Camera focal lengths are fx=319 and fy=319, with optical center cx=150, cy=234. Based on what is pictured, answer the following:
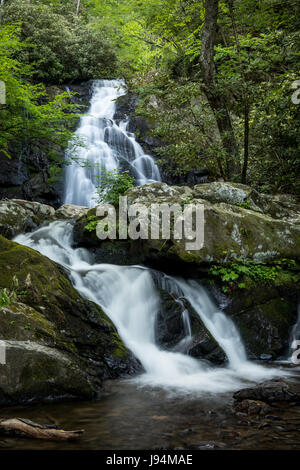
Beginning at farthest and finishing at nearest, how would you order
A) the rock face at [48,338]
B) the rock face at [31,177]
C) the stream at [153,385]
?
the rock face at [31,177] → the rock face at [48,338] → the stream at [153,385]

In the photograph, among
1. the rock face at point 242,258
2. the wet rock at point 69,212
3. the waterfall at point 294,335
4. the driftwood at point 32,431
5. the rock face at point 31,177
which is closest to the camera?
the driftwood at point 32,431

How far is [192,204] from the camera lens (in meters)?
6.56

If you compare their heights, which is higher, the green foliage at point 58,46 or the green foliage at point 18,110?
the green foliage at point 58,46

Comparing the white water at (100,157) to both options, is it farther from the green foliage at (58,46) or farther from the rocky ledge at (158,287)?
the green foliage at (58,46)

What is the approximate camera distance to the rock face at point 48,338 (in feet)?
10.5

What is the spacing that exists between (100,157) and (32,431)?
12261 mm

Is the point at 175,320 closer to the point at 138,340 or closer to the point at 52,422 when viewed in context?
the point at 138,340

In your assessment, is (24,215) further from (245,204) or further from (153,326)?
(245,204)

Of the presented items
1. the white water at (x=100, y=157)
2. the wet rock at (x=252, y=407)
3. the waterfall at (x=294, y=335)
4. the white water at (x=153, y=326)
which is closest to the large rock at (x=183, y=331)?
the white water at (x=153, y=326)

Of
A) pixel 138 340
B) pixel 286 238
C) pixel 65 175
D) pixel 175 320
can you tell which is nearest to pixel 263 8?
pixel 286 238

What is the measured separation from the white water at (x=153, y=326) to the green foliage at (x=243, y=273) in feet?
1.61

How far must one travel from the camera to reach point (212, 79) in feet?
27.0

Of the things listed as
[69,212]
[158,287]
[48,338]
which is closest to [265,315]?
[158,287]

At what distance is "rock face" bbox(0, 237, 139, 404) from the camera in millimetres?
3211
